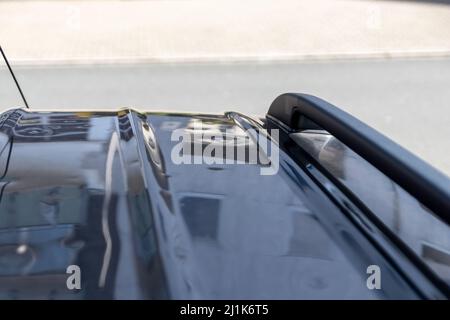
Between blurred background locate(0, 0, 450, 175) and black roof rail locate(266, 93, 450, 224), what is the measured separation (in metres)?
2.77

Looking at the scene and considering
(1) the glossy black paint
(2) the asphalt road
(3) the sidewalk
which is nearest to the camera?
(1) the glossy black paint

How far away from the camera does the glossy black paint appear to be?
124 cm

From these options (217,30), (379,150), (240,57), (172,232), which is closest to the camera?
(172,232)

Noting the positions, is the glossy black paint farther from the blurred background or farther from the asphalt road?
the asphalt road

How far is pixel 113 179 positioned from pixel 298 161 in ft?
1.98

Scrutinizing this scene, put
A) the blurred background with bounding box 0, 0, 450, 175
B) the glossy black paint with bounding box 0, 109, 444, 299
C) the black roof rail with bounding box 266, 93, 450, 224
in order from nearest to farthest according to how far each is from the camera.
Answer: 1. the glossy black paint with bounding box 0, 109, 444, 299
2. the black roof rail with bounding box 266, 93, 450, 224
3. the blurred background with bounding box 0, 0, 450, 175

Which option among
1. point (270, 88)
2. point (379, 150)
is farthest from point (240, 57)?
point (379, 150)

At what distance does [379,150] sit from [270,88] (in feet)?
22.9

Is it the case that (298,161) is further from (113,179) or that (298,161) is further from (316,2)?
(316,2)

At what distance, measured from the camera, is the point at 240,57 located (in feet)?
35.7

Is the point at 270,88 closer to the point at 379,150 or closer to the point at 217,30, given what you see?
the point at 217,30

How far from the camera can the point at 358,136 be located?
177 cm

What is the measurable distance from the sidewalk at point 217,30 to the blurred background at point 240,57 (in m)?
0.02

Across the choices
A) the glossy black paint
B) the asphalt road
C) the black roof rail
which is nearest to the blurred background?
the asphalt road
